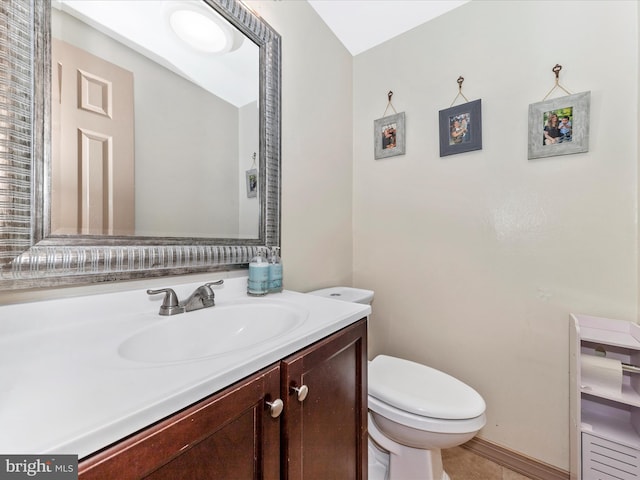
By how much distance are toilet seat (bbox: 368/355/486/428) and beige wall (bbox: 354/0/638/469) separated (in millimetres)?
300

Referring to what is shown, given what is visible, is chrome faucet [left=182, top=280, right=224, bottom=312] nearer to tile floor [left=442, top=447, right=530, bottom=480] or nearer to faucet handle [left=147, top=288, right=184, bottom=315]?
faucet handle [left=147, top=288, right=184, bottom=315]

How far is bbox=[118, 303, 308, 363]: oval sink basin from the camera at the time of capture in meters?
0.65

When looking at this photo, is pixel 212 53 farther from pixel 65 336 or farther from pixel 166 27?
pixel 65 336

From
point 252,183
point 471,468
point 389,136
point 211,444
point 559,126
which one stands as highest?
point 389,136

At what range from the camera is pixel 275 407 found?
1.74ft

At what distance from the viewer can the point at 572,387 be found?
1084mm

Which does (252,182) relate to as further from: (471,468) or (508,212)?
(471,468)

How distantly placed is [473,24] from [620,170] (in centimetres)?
96

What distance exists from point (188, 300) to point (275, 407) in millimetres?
442

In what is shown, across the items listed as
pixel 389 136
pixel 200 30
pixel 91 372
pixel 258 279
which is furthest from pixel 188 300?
pixel 389 136

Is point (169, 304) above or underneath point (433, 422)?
above

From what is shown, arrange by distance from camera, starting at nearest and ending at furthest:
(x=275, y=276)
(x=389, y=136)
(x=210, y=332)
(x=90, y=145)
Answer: (x=90, y=145)
(x=210, y=332)
(x=275, y=276)
(x=389, y=136)

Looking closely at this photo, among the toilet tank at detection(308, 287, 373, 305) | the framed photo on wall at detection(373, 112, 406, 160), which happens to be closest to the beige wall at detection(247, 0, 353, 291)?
the toilet tank at detection(308, 287, 373, 305)

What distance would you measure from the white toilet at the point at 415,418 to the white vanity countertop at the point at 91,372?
0.52m
